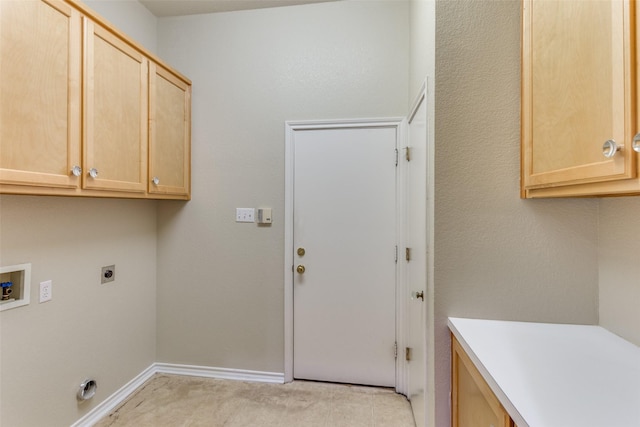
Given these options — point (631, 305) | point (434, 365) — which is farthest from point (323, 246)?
point (631, 305)

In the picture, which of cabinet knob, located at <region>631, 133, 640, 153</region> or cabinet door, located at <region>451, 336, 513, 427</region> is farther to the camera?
cabinet door, located at <region>451, 336, 513, 427</region>

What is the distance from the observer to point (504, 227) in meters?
1.22

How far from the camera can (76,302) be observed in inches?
69.4

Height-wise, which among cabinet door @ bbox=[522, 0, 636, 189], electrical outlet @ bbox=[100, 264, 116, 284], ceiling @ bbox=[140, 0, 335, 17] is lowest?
electrical outlet @ bbox=[100, 264, 116, 284]

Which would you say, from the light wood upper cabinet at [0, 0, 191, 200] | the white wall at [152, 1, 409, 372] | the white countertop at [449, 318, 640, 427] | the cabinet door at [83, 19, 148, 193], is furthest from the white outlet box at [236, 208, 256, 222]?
the white countertop at [449, 318, 640, 427]

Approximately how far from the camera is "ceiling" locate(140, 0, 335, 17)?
2.22 metres

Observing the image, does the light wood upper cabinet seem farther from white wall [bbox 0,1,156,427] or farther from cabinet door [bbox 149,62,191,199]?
white wall [bbox 0,1,156,427]

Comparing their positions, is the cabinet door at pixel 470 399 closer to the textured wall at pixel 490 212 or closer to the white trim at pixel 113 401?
the textured wall at pixel 490 212

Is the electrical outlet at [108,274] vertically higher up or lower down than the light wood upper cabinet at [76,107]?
lower down

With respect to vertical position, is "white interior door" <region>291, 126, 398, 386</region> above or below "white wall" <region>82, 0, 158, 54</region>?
below

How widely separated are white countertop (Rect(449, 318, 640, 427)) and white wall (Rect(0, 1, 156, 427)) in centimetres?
202

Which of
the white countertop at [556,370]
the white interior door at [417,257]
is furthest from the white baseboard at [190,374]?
the white countertop at [556,370]

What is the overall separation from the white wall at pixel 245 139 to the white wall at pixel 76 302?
19 cm

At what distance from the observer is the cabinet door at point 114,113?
1479mm
